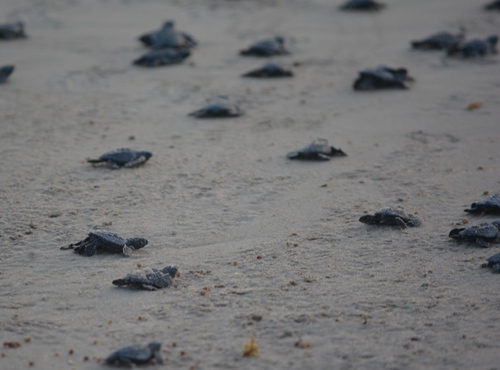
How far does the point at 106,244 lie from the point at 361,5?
837 cm

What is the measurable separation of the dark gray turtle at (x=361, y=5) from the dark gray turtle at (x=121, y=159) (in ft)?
22.7

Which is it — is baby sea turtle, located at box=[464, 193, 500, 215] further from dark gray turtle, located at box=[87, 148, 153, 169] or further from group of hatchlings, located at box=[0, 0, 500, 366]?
dark gray turtle, located at box=[87, 148, 153, 169]

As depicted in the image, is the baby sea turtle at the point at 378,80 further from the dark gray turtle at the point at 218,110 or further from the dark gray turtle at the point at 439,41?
the dark gray turtle at the point at 439,41

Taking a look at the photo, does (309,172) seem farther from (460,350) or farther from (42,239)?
(460,350)

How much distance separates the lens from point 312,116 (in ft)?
21.2

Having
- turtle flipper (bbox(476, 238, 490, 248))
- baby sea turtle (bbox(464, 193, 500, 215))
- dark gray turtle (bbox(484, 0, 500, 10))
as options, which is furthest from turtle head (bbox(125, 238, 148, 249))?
dark gray turtle (bbox(484, 0, 500, 10))

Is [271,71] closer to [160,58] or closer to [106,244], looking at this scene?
[160,58]

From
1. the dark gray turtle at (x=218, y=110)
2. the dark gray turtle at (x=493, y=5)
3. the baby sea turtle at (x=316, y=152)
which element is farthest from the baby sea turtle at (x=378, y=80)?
the dark gray turtle at (x=493, y=5)

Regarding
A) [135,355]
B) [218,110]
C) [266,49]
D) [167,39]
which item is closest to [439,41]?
[266,49]

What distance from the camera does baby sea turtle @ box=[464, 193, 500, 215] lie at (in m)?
4.15

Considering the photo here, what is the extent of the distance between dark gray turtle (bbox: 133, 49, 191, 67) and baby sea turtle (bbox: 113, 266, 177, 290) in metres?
5.22

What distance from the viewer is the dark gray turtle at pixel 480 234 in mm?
3789

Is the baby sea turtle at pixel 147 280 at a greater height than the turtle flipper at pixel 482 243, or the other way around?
the turtle flipper at pixel 482 243

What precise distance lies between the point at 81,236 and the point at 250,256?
3.41 feet
